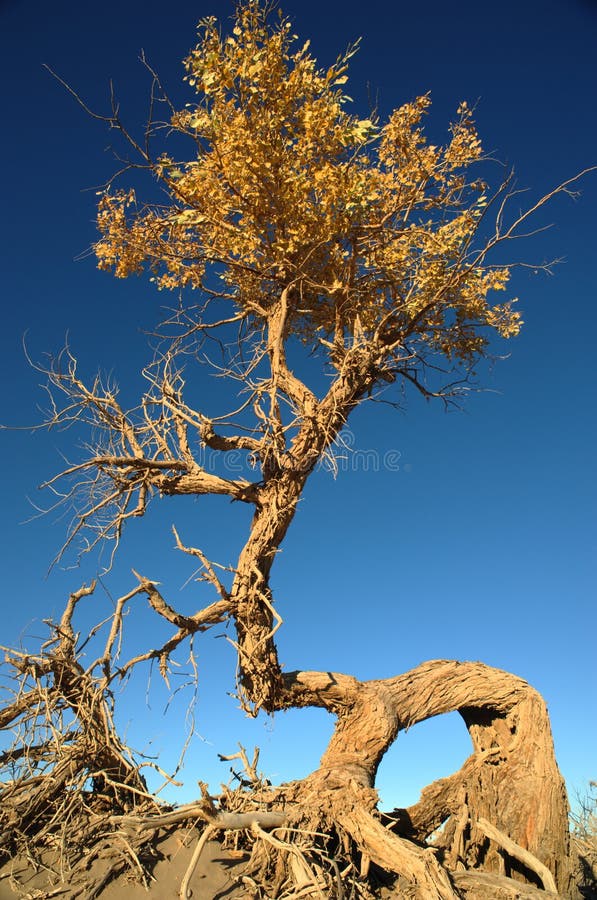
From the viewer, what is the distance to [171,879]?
477 centimetres

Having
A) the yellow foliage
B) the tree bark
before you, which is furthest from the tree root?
the yellow foliage

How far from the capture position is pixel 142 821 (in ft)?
16.3

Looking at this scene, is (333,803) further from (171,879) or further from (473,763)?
(473,763)

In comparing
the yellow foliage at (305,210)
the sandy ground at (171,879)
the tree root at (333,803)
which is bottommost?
the sandy ground at (171,879)

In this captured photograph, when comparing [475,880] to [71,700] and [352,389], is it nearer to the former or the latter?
[71,700]

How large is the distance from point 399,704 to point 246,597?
2253 mm

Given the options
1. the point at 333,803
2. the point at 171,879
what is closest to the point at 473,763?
the point at 333,803

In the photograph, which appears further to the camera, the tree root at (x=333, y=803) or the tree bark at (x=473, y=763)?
the tree bark at (x=473, y=763)

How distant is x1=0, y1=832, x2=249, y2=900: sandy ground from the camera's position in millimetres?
4609

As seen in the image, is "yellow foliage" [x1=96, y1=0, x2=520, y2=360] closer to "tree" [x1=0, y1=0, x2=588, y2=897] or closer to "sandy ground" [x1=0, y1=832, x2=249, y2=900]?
"tree" [x1=0, y1=0, x2=588, y2=897]

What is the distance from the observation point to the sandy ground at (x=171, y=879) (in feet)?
15.1

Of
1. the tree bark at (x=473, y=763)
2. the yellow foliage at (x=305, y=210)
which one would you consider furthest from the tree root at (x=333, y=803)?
the yellow foliage at (x=305, y=210)

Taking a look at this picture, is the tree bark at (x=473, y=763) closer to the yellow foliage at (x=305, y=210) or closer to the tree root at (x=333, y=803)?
the tree root at (x=333, y=803)

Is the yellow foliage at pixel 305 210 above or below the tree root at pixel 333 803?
above
